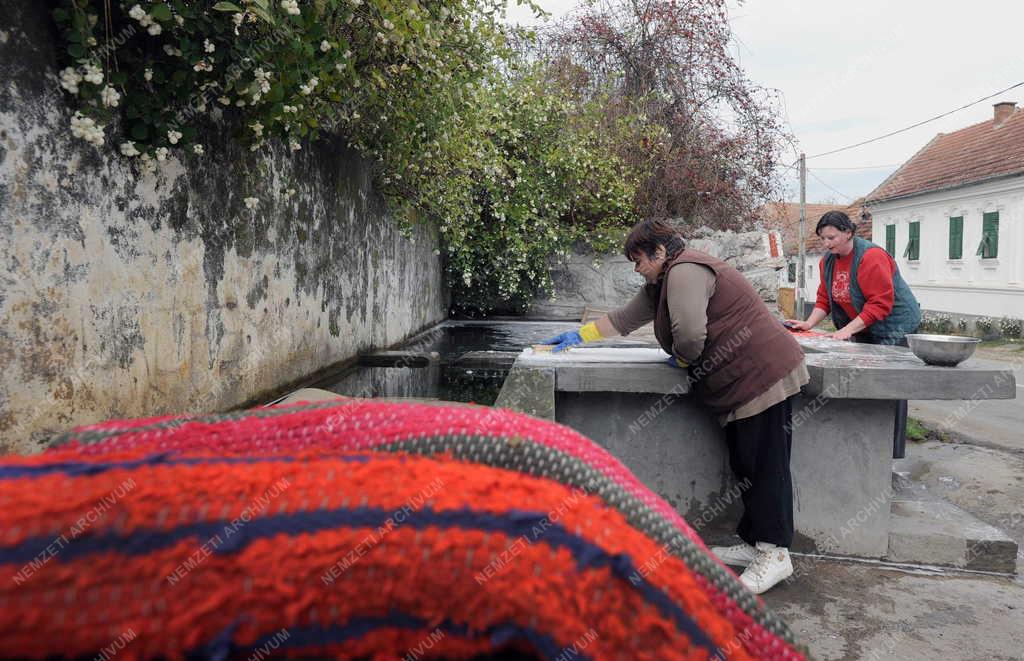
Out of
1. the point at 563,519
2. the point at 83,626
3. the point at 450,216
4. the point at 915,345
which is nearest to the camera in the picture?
the point at 83,626

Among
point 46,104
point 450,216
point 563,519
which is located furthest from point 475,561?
point 450,216

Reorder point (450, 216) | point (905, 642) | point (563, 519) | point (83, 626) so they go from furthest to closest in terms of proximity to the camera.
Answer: point (450, 216) → point (905, 642) → point (563, 519) → point (83, 626)

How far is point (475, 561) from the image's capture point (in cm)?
75

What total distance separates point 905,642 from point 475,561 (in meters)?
2.81

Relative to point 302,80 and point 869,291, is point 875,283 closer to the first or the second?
point 869,291

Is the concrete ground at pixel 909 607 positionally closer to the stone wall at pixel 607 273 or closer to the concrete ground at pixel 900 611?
the concrete ground at pixel 900 611

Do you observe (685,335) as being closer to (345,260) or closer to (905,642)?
(905,642)

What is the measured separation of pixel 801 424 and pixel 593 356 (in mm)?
1168

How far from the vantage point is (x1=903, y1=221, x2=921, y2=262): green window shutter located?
23750 mm

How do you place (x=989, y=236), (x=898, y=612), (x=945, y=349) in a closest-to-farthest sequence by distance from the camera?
(x=898, y=612)
(x=945, y=349)
(x=989, y=236)

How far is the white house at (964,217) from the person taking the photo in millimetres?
18953

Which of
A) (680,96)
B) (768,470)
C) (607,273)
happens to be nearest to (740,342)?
(768,470)

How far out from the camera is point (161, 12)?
220cm

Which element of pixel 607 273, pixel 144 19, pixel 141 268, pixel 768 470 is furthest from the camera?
pixel 607 273
